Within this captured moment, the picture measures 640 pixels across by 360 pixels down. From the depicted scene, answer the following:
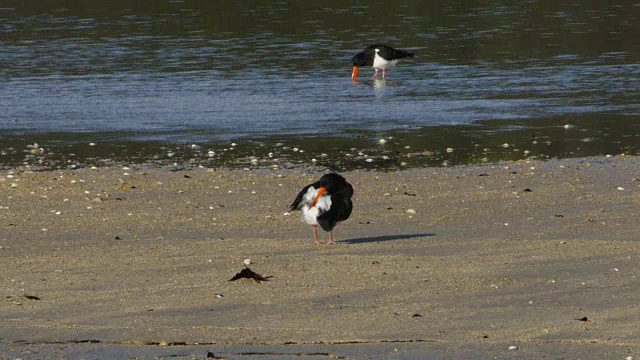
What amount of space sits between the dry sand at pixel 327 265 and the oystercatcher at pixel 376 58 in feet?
36.5

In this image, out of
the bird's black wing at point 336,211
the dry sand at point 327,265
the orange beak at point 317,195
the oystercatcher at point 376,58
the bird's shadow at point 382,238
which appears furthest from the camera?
the oystercatcher at point 376,58

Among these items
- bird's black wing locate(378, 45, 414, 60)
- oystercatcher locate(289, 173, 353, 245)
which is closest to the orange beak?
oystercatcher locate(289, 173, 353, 245)

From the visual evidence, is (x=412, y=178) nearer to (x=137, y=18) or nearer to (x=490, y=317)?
(x=490, y=317)

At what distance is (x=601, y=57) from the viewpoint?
96.7 ft

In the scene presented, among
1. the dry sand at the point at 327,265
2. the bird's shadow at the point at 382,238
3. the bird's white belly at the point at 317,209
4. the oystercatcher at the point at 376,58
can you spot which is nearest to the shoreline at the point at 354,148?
the dry sand at the point at 327,265

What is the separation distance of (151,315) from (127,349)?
2.81ft

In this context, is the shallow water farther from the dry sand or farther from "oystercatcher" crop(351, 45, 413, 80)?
the dry sand

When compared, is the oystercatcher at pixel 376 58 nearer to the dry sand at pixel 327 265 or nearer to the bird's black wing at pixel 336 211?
the dry sand at pixel 327 265

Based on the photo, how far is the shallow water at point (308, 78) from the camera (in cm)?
2025

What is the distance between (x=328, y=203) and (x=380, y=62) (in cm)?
1611

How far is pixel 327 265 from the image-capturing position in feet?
37.1

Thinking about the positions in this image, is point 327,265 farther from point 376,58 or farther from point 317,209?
point 376,58

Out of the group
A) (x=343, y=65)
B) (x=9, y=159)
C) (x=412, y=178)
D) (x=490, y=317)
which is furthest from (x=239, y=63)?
(x=490, y=317)

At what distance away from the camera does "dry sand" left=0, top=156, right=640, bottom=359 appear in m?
9.01
